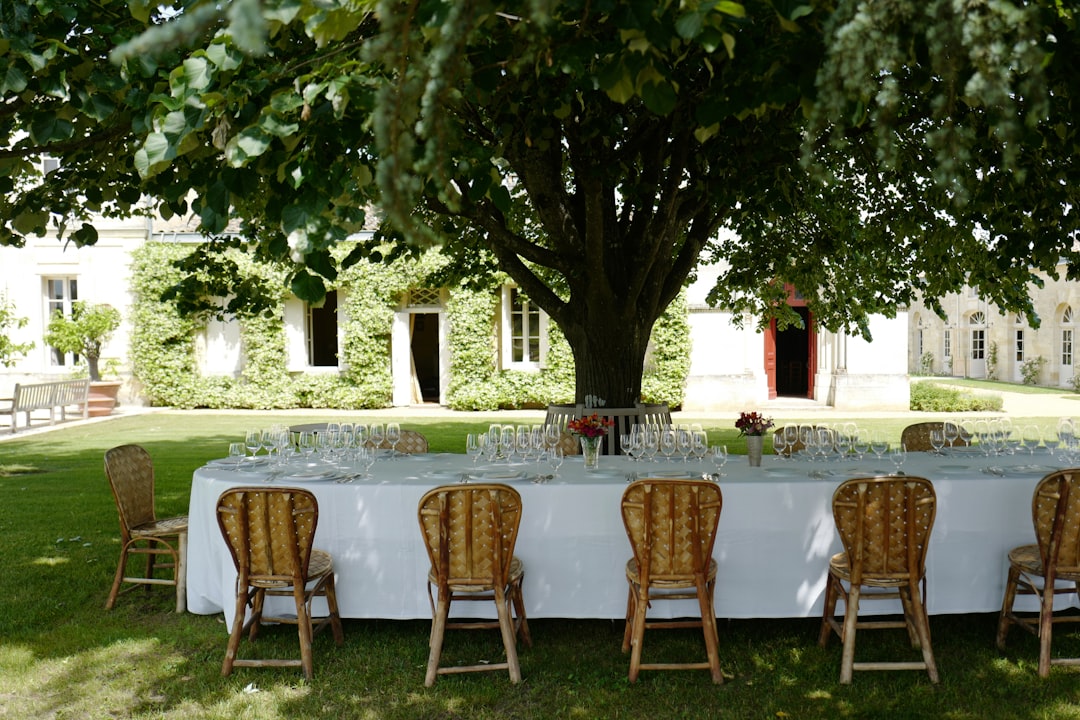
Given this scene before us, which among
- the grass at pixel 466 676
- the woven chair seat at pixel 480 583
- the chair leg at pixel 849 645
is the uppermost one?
the woven chair seat at pixel 480 583

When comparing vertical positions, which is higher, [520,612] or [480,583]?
[480,583]

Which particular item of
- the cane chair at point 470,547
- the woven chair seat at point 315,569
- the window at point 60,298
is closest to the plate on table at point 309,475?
the woven chair seat at point 315,569

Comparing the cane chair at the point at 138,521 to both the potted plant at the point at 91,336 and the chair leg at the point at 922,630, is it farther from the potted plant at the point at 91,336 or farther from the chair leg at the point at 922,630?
the potted plant at the point at 91,336

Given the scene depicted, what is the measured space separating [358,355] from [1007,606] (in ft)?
52.2

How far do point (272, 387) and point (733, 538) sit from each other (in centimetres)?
1623

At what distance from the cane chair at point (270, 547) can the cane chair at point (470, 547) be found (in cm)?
66

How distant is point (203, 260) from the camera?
7.70 meters

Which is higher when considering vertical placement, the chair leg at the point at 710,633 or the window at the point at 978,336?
the window at the point at 978,336

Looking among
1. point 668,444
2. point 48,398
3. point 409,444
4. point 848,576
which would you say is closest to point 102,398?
point 48,398

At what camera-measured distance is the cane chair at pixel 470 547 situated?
3992 millimetres

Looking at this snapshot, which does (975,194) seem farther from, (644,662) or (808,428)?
(644,662)

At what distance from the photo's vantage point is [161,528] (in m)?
5.38

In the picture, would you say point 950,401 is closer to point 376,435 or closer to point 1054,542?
point 1054,542

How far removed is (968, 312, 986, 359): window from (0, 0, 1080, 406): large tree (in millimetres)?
26587
